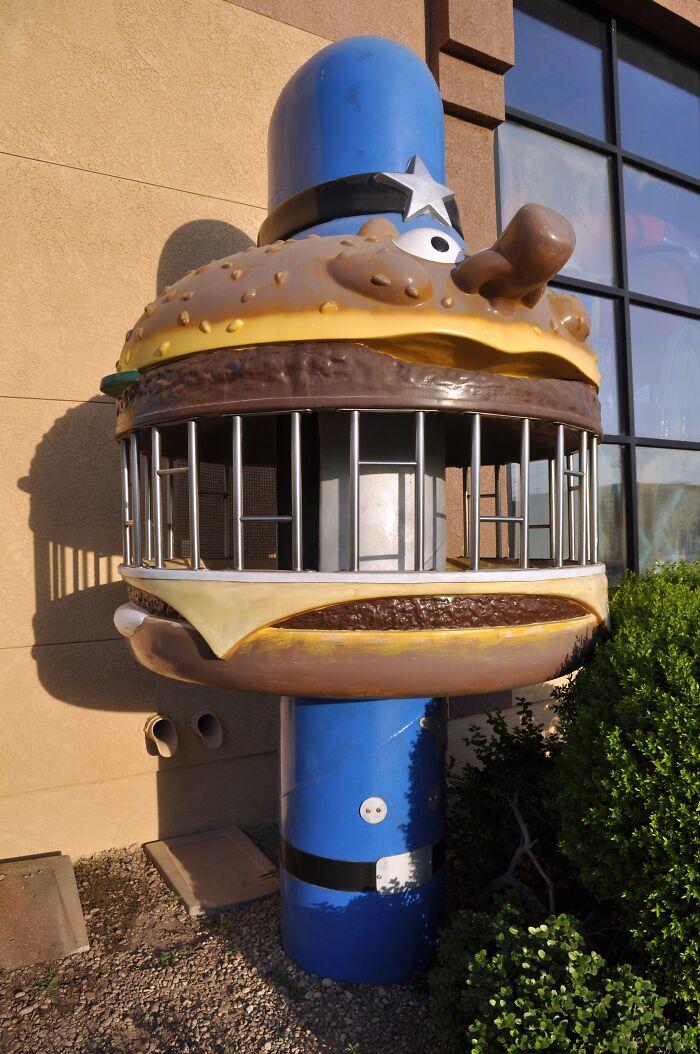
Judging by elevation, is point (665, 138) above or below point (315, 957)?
above

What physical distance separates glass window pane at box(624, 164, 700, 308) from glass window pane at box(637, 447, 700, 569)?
6.52 ft

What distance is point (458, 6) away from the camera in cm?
607

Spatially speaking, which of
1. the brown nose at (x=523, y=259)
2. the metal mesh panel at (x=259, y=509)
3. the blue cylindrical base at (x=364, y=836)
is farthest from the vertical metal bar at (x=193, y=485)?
the metal mesh panel at (x=259, y=509)

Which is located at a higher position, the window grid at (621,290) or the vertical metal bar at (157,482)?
the window grid at (621,290)

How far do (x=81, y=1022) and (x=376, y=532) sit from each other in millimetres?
2776

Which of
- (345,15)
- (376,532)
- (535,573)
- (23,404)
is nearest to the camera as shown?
(535,573)

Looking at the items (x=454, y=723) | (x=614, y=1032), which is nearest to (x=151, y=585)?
(x=614, y=1032)

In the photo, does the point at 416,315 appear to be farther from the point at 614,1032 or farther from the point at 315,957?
the point at 315,957

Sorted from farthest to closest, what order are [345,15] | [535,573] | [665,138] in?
[665,138] < [345,15] < [535,573]

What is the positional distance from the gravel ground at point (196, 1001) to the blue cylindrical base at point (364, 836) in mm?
194

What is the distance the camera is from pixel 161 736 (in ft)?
17.0

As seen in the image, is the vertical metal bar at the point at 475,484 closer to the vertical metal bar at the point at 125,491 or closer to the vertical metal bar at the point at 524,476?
the vertical metal bar at the point at 524,476

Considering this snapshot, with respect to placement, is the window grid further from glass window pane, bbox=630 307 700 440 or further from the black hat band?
the black hat band

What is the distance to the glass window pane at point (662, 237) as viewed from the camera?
8.12 meters
